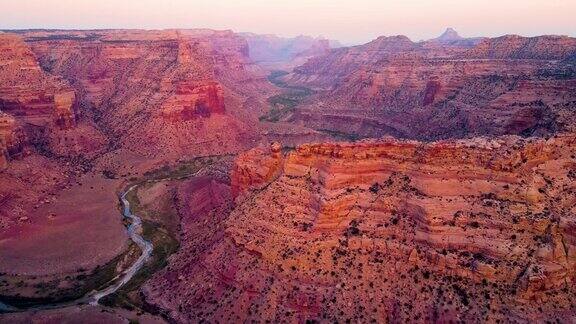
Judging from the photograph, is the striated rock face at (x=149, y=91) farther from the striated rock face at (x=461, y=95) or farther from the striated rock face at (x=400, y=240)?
the striated rock face at (x=400, y=240)

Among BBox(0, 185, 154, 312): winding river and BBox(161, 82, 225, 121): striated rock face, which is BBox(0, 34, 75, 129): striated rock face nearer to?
BBox(161, 82, 225, 121): striated rock face

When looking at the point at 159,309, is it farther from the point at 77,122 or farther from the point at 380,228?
the point at 77,122

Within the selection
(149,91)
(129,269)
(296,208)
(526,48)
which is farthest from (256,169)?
(526,48)

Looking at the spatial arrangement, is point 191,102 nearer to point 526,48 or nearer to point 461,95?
point 461,95

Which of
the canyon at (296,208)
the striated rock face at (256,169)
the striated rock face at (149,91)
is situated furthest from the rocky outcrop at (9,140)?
the striated rock face at (256,169)

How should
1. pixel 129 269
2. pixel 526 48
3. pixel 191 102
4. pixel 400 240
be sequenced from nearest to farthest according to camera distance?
pixel 400 240 → pixel 129 269 → pixel 191 102 → pixel 526 48

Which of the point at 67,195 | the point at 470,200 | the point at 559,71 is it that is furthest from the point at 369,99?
the point at 470,200
